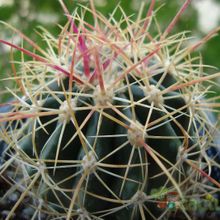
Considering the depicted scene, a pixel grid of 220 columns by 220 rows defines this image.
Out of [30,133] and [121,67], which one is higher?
[121,67]

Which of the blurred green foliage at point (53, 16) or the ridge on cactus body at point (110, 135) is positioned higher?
the ridge on cactus body at point (110, 135)

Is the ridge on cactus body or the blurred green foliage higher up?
the ridge on cactus body

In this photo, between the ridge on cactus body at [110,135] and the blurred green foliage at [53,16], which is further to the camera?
the blurred green foliage at [53,16]

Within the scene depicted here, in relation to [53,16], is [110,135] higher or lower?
higher

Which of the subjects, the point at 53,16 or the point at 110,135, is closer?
the point at 110,135

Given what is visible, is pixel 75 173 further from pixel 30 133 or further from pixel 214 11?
pixel 214 11

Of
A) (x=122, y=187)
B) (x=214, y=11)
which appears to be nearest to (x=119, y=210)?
(x=122, y=187)

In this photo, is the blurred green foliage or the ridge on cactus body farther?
the blurred green foliage

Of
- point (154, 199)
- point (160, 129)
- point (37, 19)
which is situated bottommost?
point (37, 19)
